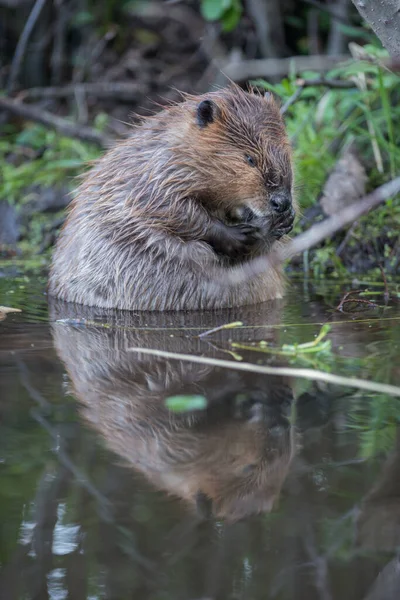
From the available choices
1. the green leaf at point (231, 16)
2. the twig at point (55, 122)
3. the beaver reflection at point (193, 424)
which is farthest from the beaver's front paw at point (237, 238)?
the green leaf at point (231, 16)

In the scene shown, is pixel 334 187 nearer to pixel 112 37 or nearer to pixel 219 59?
pixel 219 59

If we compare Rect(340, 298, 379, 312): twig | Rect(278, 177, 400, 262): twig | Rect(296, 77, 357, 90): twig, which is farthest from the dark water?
Rect(296, 77, 357, 90): twig

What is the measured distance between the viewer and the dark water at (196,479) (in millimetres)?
1082

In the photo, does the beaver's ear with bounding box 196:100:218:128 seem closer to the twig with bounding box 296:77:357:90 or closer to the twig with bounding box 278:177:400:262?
the twig with bounding box 296:77:357:90

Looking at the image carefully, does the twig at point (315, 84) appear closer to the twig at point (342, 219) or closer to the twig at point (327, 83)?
the twig at point (327, 83)

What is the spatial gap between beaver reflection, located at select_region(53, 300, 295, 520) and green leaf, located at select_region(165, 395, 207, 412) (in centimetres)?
2

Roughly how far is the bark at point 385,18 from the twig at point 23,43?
4.27m

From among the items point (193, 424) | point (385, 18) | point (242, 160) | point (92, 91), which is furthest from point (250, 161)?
point (92, 91)

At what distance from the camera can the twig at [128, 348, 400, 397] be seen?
176 centimetres

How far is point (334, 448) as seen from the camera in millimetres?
1477

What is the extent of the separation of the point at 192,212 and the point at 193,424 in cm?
153

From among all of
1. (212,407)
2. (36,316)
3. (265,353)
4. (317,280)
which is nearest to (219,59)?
(317,280)

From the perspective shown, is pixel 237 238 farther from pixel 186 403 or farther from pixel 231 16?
pixel 231 16

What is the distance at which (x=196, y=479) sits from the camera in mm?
1360
